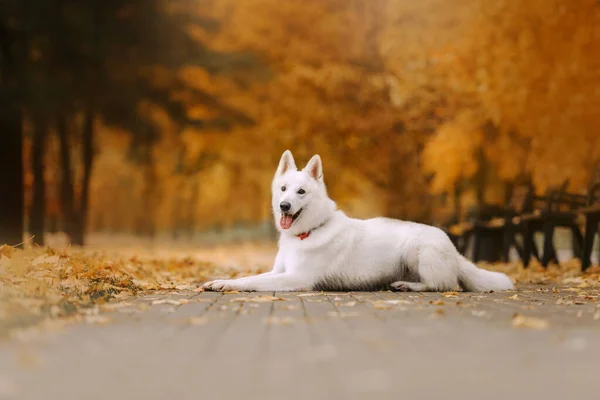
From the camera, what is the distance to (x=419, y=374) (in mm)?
4633

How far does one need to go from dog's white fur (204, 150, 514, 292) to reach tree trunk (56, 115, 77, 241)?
17.8m

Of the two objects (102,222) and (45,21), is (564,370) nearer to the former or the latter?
(45,21)

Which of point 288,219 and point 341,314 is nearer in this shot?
point 341,314

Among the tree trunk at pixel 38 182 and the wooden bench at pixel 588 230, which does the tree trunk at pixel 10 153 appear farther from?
the wooden bench at pixel 588 230

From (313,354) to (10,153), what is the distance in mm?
14633

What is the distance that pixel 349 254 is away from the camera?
1012cm

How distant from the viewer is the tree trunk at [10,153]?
59.0 feet

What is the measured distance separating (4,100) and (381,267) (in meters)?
10.9

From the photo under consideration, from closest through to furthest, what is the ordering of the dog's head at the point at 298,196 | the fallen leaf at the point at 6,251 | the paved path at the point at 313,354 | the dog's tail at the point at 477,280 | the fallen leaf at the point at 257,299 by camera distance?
1. the paved path at the point at 313,354
2. the fallen leaf at the point at 257,299
3. the dog's head at the point at 298,196
4. the dog's tail at the point at 477,280
5. the fallen leaf at the point at 6,251

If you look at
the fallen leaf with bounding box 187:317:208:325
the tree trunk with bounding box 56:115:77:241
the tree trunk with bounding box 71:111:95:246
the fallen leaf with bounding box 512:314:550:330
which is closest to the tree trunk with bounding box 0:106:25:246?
the tree trunk with bounding box 71:111:95:246

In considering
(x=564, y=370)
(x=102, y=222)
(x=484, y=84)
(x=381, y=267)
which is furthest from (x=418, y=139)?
(x=102, y=222)

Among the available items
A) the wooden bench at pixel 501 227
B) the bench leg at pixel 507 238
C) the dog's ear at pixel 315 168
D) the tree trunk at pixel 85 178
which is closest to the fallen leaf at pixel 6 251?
the dog's ear at pixel 315 168

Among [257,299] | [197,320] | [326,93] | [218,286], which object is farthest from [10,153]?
[197,320]

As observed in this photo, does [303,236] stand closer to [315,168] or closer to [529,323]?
[315,168]
